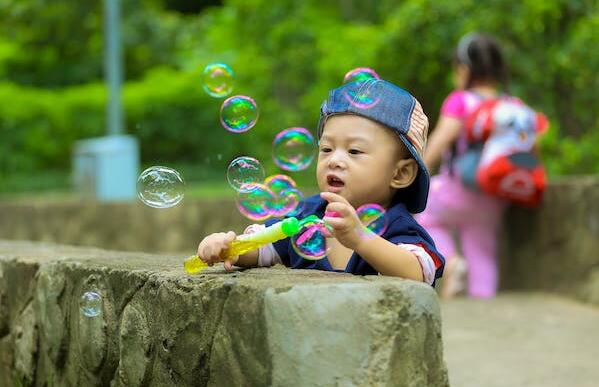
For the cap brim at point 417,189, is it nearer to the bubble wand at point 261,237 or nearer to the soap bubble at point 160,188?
the bubble wand at point 261,237

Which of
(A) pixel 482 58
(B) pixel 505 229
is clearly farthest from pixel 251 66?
(A) pixel 482 58

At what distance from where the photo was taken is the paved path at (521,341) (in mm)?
5133

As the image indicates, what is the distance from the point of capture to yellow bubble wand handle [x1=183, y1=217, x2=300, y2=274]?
300cm

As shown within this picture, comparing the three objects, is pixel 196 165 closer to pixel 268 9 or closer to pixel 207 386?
pixel 268 9

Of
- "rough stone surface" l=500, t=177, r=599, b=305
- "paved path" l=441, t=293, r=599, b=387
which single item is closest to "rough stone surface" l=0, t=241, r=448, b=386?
"paved path" l=441, t=293, r=599, b=387

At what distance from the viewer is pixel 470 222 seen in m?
7.54

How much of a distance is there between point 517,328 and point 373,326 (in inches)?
157

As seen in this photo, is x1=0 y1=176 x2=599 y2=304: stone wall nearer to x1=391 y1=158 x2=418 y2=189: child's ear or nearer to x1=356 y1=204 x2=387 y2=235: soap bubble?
x1=391 y1=158 x2=418 y2=189: child's ear

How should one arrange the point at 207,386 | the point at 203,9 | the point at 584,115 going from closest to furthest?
the point at 207,386
the point at 584,115
the point at 203,9

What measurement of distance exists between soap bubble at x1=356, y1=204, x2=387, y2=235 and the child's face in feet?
0.23

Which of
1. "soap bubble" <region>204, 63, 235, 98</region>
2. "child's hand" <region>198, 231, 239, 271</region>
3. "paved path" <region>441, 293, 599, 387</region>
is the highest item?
"soap bubble" <region>204, 63, 235, 98</region>

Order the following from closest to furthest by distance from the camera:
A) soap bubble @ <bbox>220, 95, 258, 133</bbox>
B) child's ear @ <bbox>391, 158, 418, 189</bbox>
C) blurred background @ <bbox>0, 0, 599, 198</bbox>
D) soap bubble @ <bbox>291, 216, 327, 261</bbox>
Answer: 1. soap bubble @ <bbox>291, 216, 327, 261</bbox>
2. child's ear @ <bbox>391, 158, 418, 189</bbox>
3. soap bubble @ <bbox>220, 95, 258, 133</bbox>
4. blurred background @ <bbox>0, 0, 599, 198</bbox>

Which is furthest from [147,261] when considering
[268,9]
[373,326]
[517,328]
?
[268,9]

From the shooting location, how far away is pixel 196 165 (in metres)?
20.4
